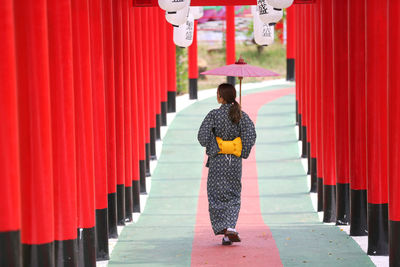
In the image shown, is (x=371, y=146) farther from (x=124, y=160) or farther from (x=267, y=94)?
(x=267, y=94)

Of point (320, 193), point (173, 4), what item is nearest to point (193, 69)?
point (320, 193)

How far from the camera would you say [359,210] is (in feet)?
27.7

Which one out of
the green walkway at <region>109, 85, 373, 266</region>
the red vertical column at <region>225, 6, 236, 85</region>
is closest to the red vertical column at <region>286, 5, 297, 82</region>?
the red vertical column at <region>225, 6, 236, 85</region>

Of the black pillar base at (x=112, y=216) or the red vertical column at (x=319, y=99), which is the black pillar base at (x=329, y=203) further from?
the black pillar base at (x=112, y=216)

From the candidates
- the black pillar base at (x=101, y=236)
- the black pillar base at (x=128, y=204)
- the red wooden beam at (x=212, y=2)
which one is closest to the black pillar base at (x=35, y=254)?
the black pillar base at (x=101, y=236)

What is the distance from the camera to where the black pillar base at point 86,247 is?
712 cm

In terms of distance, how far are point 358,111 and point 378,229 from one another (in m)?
1.48

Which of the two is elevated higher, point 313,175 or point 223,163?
point 223,163

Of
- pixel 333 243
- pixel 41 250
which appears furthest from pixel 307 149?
pixel 41 250

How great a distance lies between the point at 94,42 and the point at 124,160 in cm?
247

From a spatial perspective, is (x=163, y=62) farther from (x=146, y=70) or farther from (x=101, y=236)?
(x=101, y=236)

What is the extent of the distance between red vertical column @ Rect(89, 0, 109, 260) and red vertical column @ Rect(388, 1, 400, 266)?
111 inches

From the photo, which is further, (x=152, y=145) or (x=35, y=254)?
(x=152, y=145)

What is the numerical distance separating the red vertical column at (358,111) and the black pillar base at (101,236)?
262 cm
